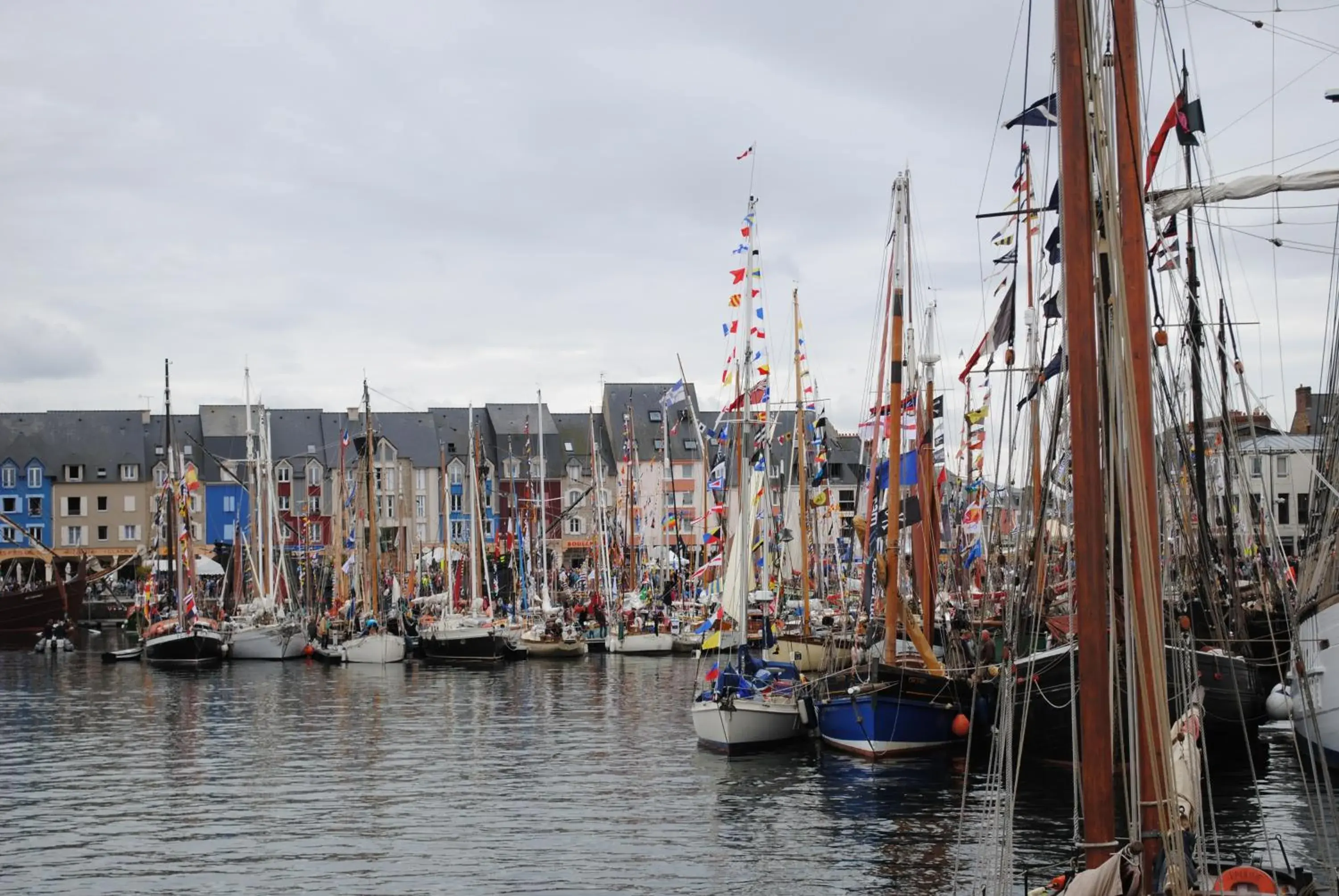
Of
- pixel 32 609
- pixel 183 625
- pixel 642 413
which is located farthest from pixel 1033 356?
pixel 642 413

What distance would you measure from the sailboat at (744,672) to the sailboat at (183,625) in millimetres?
38654

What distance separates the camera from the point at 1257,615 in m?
48.3

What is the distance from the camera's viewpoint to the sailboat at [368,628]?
249 feet

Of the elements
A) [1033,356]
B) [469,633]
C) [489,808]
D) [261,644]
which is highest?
[1033,356]

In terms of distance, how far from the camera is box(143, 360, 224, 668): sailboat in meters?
76.0

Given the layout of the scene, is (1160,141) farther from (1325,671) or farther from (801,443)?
(801,443)

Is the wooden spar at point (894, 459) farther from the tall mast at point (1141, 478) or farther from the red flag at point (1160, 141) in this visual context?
the tall mast at point (1141, 478)

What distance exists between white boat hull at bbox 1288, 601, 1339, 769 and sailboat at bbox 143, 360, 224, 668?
56.3 metres

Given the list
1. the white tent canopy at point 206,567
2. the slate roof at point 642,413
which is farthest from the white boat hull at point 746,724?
the slate roof at point 642,413

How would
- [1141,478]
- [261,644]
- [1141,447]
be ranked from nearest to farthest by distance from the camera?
[1141,478], [1141,447], [261,644]

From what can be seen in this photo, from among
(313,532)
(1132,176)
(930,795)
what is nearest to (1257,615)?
(930,795)

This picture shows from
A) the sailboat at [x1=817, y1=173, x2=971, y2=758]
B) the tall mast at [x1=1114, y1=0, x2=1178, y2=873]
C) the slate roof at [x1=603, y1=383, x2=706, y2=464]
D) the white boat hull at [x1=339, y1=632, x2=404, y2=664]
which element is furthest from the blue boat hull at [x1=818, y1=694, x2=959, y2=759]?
the slate roof at [x1=603, y1=383, x2=706, y2=464]

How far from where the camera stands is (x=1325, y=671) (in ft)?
96.4

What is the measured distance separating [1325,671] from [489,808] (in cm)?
1764
